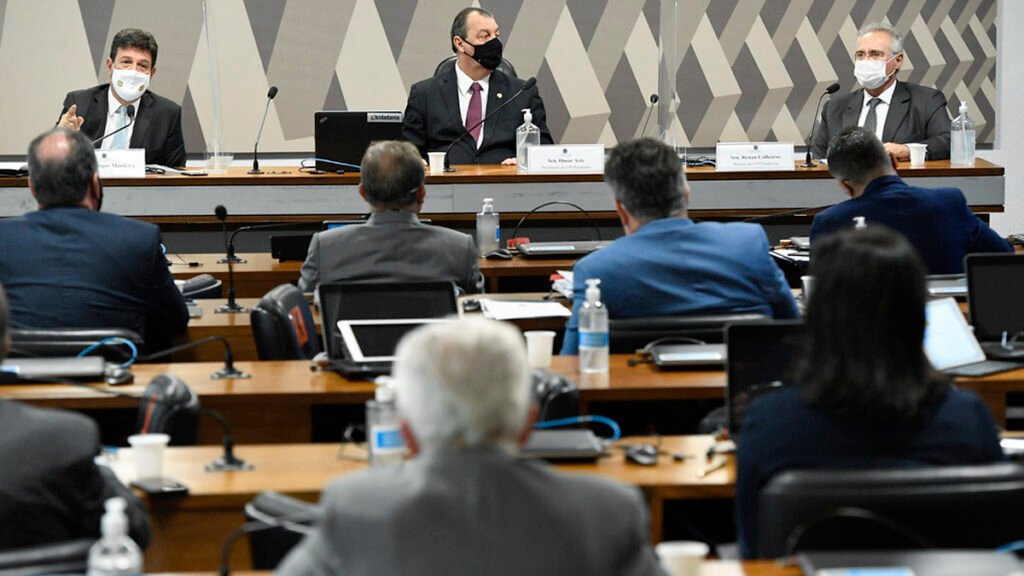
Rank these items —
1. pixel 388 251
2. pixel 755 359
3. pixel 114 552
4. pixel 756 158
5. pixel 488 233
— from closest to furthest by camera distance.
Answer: pixel 114 552 → pixel 755 359 → pixel 388 251 → pixel 488 233 → pixel 756 158

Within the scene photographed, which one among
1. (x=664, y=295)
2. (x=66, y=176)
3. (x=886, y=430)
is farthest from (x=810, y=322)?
(x=66, y=176)

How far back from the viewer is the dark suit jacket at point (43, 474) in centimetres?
219

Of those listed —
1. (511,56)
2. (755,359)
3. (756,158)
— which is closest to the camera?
(755,359)

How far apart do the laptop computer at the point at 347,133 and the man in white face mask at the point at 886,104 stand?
2298mm

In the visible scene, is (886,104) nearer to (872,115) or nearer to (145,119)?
(872,115)

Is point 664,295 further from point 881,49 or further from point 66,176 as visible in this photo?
point 881,49

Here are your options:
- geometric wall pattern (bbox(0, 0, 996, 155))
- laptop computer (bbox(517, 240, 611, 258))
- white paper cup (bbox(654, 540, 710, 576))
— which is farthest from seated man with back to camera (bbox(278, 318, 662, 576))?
geometric wall pattern (bbox(0, 0, 996, 155))

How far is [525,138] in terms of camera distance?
692cm

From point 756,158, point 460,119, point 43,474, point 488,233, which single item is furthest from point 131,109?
point 43,474

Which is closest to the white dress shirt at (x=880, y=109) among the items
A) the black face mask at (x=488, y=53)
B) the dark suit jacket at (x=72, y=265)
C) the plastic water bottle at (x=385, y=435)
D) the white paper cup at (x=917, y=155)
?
the white paper cup at (x=917, y=155)

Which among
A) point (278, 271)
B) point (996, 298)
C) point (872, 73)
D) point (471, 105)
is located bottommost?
point (996, 298)

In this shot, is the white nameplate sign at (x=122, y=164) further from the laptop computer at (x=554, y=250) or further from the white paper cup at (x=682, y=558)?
the white paper cup at (x=682, y=558)

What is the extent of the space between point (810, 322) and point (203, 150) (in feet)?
23.0

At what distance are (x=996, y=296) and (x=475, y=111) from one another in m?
4.03
